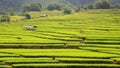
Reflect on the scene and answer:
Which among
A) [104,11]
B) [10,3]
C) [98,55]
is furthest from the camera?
[10,3]

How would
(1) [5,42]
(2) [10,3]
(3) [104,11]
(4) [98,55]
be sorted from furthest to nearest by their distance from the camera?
1. (2) [10,3]
2. (3) [104,11]
3. (1) [5,42]
4. (4) [98,55]

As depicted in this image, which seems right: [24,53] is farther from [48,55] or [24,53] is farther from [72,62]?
[72,62]

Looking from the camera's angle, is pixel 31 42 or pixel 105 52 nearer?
pixel 105 52

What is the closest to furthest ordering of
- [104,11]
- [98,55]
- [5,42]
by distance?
[98,55]
[5,42]
[104,11]

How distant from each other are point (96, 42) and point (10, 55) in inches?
579

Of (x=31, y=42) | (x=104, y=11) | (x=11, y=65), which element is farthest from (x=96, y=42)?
(x=104, y=11)

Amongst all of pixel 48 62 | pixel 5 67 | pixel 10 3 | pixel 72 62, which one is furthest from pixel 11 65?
pixel 10 3

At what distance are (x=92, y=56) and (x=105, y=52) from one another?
3.63 meters

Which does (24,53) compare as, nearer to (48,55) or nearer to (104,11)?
(48,55)

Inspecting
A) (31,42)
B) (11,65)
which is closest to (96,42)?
(31,42)

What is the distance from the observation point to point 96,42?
45.0 meters

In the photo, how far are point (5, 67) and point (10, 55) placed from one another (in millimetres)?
4440

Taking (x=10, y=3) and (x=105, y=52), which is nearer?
(x=105, y=52)

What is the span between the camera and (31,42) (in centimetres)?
4350
